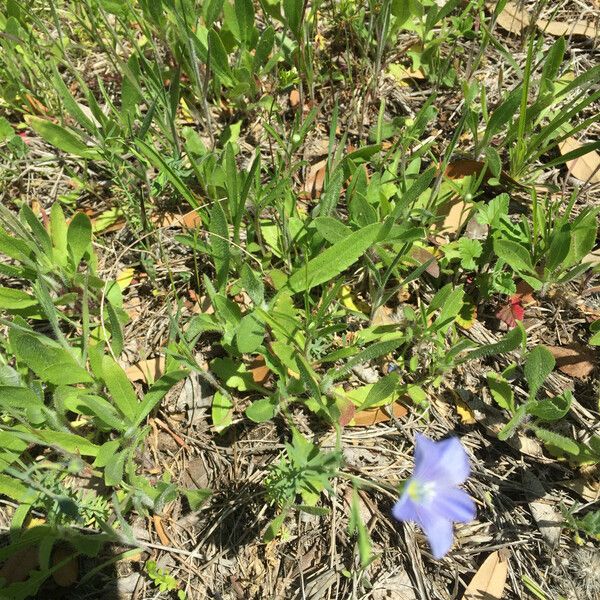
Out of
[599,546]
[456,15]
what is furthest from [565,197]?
[599,546]

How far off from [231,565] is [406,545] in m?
0.50

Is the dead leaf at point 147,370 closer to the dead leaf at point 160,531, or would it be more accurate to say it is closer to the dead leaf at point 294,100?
the dead leaf at point 160,531

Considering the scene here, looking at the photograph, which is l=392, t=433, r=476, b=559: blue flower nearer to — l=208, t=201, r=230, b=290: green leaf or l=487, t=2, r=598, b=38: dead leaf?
l=208, t=201, r=230, b=290: green leaf

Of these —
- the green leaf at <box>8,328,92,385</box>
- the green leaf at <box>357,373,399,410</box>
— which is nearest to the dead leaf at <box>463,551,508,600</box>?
the green leaf at <box>357,373,399,410</box>

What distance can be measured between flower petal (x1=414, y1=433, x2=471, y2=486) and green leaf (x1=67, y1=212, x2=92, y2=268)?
1202 mm

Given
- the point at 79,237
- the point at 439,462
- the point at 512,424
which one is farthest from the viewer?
the point at 79,237

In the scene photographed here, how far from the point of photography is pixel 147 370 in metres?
1.79

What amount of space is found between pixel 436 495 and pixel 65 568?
1091 millimetres

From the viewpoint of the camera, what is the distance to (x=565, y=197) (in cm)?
203

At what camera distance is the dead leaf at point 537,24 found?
2326 millimetres

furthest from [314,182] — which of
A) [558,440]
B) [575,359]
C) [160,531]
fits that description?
[160,531]

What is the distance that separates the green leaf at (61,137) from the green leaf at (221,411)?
1.00 m

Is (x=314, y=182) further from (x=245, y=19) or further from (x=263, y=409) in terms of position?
(x=263, y=409)

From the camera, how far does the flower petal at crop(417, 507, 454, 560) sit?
3.72 ft
